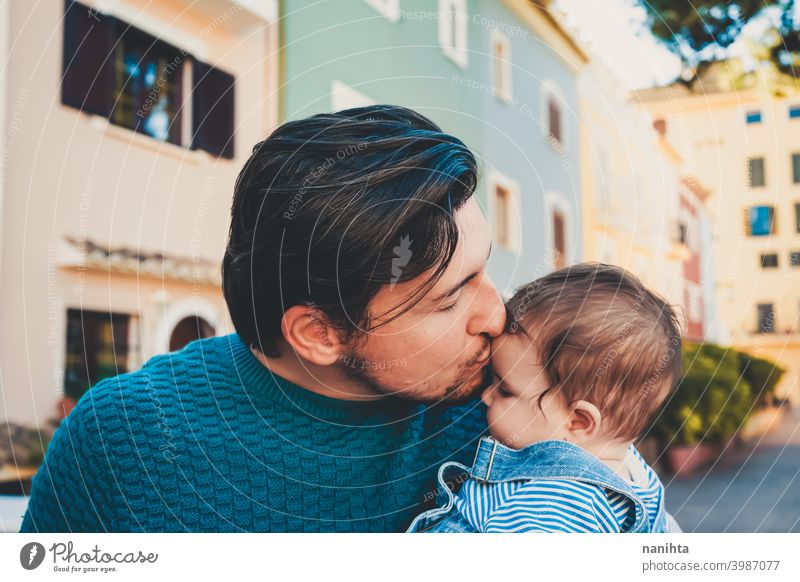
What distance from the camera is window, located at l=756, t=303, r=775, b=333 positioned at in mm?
979

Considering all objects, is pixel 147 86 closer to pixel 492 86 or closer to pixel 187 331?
pixel 187 331

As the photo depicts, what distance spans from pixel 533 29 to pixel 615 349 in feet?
1.70

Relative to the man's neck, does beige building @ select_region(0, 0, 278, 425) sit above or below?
above

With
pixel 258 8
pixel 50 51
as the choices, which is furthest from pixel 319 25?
pixel 50 51

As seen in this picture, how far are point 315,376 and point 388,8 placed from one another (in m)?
0.60

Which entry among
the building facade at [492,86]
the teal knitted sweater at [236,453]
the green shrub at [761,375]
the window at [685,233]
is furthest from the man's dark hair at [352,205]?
the green shrub at [761,375]

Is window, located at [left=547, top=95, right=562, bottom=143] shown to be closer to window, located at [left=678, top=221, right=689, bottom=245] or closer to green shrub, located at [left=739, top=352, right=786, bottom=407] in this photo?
window, located at [left=678, top=221, right=689, bottom=245]

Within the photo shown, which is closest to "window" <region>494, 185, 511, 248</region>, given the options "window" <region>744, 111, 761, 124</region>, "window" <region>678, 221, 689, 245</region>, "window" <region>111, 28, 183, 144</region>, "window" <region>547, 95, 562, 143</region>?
"window" <region>547, 95, 562, 143</region>

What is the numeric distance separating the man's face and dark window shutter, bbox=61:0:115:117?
26.1 inches

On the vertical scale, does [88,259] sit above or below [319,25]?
below

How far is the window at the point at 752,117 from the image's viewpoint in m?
0.99
